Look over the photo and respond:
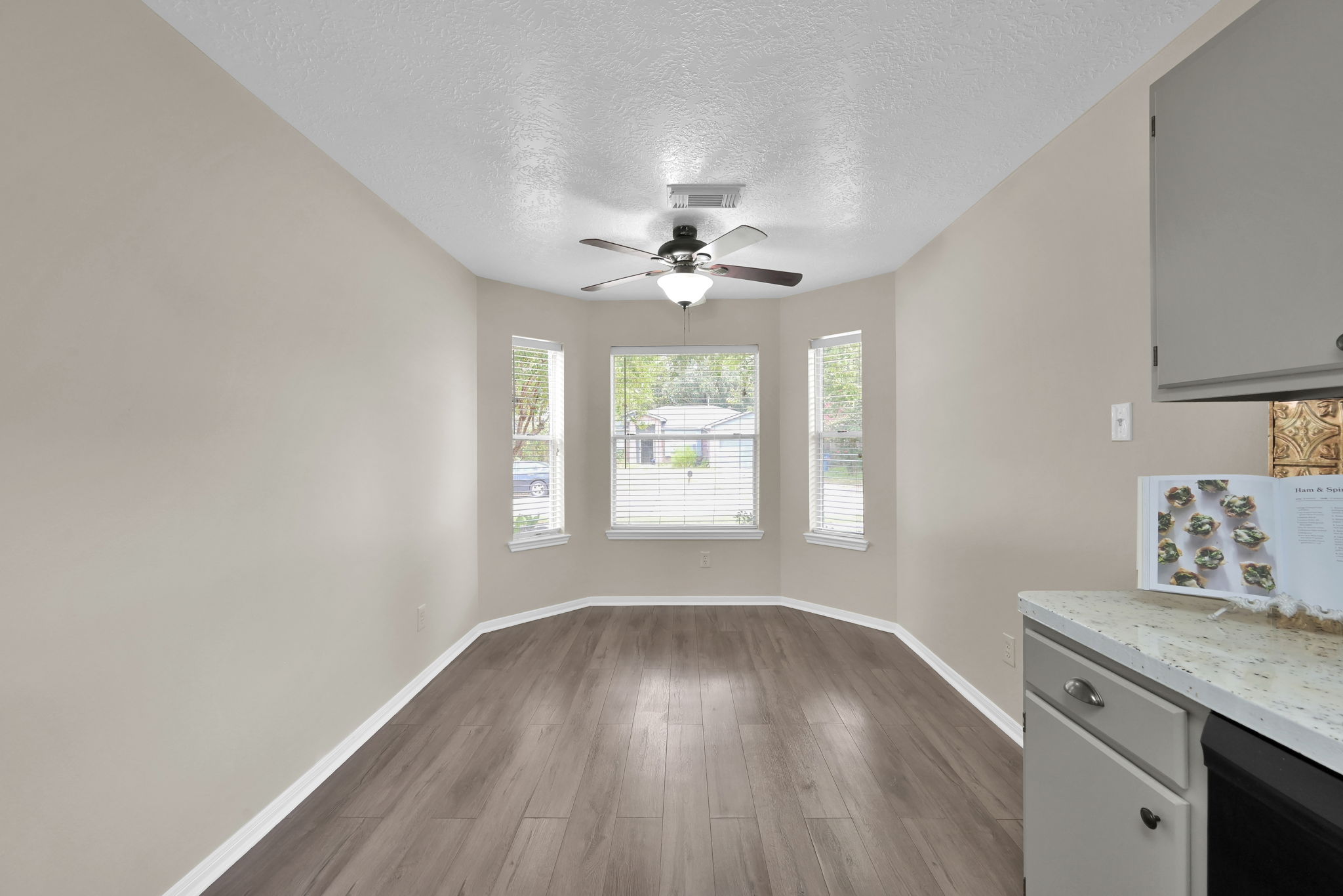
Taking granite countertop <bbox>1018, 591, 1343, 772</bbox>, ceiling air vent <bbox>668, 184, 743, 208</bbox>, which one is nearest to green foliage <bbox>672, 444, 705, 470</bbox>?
ceiling air vent <bbox>668, 184, 743, 208</bbox>

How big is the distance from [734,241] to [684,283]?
401mm

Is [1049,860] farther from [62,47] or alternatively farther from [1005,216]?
[62,47]

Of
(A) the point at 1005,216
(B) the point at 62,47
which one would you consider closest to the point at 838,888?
(A) the point at 1005,216

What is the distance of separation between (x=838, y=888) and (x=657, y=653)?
1949mm

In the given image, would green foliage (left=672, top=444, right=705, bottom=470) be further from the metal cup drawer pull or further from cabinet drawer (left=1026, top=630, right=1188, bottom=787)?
the metal cup drawer pull

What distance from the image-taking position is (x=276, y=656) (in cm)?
196

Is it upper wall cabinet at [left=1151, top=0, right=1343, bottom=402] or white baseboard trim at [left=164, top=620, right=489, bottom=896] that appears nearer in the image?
upper wall cabinet at [left=1151, top=0, right=1343, bottom=402]

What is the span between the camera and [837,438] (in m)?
4.16

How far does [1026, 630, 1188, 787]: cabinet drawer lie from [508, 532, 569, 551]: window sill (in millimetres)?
3347

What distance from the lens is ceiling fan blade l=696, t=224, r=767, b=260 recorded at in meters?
2.47

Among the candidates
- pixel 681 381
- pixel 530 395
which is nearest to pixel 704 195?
pixel 681 381

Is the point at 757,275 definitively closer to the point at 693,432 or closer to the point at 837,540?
the point at 693,432

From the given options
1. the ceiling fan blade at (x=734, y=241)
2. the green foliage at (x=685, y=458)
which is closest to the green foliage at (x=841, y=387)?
the green foliage at (x=685, y=458)

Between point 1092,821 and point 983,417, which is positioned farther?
point 983,417
